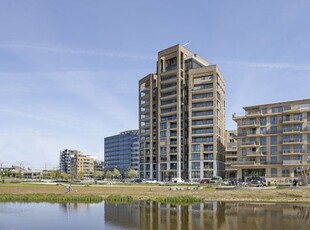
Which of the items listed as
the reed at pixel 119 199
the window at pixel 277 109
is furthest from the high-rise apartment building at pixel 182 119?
the reed at pixel 119 199

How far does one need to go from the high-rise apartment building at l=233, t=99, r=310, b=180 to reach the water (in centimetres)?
7249

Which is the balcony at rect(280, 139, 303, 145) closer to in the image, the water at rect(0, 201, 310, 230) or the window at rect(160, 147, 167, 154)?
the window at rect(160, 147, 167, 154)

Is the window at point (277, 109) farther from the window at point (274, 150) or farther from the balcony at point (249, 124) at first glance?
the window at point (274, 150)

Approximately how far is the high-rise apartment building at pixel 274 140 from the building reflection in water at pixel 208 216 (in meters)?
73.0

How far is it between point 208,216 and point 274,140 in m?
93.1

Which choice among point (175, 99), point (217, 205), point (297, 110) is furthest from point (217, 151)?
point (217, 205)

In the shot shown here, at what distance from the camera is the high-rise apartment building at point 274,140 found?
12338cm

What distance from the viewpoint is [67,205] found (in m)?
55.5

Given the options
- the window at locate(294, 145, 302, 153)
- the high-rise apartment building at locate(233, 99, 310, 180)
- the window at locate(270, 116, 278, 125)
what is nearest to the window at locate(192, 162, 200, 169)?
the high-rise apartment building at locate(233, 99, 310, 180)

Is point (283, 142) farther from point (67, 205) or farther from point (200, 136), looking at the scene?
point (67, 205)

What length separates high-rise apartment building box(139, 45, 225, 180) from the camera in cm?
15488

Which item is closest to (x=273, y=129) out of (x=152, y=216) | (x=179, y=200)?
(x=179, y=200)

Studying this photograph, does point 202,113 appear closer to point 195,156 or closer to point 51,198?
point 195,156

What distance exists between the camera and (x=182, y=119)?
164 meters
